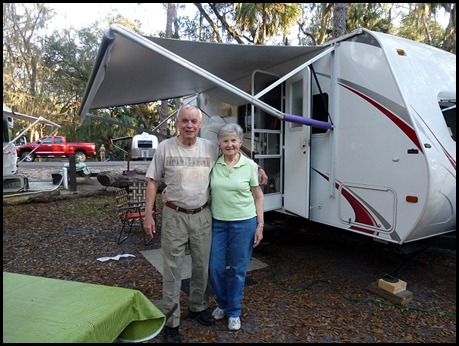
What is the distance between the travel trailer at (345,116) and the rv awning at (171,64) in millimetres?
15

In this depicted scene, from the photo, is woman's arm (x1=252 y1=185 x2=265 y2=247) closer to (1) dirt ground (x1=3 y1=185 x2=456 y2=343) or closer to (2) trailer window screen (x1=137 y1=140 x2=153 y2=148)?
(1) dirt ground (x1=3 y1=185 x2=456 y2=343)

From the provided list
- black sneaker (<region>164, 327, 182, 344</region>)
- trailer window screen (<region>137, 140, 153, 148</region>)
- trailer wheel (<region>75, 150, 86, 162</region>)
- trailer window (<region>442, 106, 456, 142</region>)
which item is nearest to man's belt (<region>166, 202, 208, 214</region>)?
black sneaker (<region>164, 327, 182, 344</region>)

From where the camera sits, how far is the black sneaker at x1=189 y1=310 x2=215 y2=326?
9.27ft

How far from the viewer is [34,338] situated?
1.81 m

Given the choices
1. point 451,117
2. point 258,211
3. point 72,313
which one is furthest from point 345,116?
point 72,313

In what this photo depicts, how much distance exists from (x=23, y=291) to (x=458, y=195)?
→ 12.6 feet

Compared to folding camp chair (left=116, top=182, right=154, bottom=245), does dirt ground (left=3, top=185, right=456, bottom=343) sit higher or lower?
lower

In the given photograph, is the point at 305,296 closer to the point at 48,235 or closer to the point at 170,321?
the point at 170,321

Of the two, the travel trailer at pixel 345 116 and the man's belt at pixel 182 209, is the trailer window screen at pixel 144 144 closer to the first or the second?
the travel trailer at pixel 345 116

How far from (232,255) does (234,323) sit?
584 mm

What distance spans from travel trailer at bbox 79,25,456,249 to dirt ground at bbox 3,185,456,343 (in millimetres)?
643

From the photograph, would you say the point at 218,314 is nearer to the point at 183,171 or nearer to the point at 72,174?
the point at 183,171

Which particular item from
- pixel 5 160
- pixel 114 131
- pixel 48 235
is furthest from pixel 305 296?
pixel 114 131

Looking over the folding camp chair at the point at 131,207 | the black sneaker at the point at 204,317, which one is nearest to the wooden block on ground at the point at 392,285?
the black sneaker at the point at 204,317
